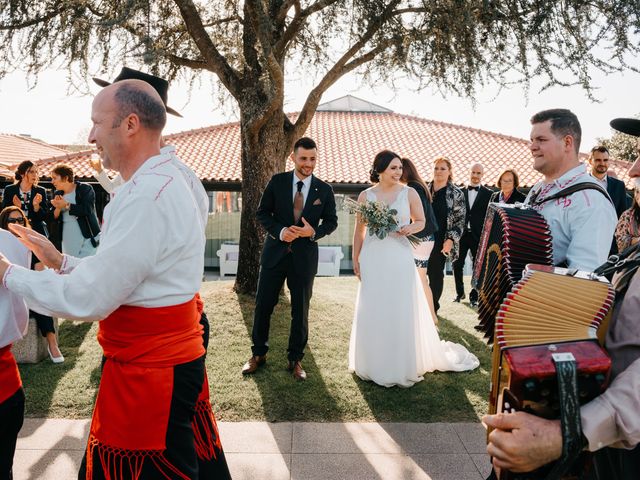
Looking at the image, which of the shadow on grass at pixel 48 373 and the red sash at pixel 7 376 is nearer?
the red sash at pixel 7 376

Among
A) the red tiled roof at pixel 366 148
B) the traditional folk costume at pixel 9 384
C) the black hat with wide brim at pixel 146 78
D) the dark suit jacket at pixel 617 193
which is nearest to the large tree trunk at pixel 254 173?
the black hat with wide brim at pixel 146 78

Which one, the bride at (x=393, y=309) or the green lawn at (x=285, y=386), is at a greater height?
the bride at (x=393, y=309)

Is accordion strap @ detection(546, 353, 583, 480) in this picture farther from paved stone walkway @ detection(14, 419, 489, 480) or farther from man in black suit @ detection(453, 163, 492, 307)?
man in black suit @ detection(453, 163, 492, 307)

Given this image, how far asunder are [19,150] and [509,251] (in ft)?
94.7

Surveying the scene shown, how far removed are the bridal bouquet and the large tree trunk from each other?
3139 mm

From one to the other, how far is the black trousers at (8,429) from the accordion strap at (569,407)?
8.43ft

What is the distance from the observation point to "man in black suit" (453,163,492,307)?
8.43 meters

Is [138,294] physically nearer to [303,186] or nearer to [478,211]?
[303,186]

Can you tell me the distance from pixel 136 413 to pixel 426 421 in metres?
2.99

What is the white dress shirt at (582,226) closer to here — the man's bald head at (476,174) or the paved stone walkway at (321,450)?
the paved stone walkway at (321,450)

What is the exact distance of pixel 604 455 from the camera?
1536mm

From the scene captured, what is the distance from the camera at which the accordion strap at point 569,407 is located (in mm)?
1249

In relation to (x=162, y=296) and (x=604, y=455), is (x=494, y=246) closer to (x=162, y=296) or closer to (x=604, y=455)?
(x=604, y=455)

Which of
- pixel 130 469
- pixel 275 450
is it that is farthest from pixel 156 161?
pixel 275 450
